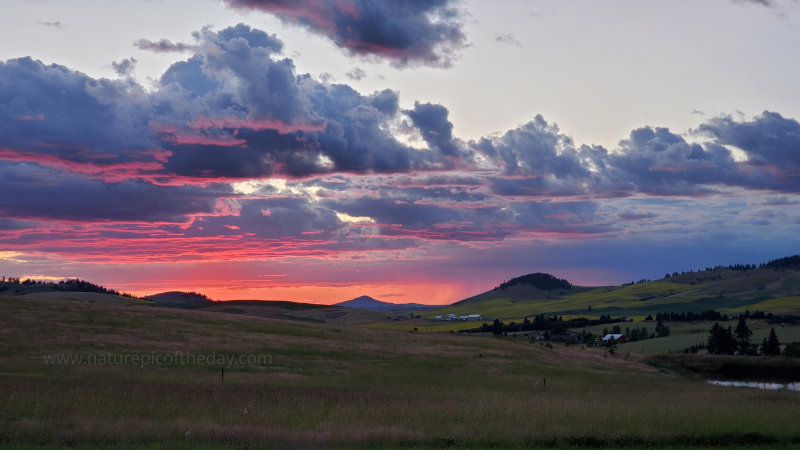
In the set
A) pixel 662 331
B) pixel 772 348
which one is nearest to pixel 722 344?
pixel 772 348

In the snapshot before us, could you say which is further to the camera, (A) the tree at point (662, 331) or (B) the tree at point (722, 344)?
(A) the tree at point (662, 331)

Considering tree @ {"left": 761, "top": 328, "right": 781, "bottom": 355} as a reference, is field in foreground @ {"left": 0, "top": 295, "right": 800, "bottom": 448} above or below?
above

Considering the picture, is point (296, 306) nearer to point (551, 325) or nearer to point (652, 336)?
point (551, 325)

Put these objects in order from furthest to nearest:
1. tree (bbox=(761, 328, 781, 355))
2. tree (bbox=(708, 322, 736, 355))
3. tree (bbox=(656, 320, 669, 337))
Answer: tree (bbox=(656, 320, 669, 337))
tree (bbox=(708, 322, 736, 355))
tree (bbox=(761, 328, 781, 355))

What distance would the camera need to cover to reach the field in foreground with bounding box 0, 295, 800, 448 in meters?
24.1

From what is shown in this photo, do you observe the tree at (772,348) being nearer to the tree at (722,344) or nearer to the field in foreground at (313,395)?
the tree at (722,344)

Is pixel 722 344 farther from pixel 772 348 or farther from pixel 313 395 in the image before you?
pixel 313 395

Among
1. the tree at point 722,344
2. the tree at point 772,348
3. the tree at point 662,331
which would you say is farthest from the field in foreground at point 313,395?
the tree at point 662,331

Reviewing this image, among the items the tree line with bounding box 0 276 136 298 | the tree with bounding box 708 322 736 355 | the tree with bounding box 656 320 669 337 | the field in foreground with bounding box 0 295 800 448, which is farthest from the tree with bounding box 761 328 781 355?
the tree line with bounding box 0 276 136 298

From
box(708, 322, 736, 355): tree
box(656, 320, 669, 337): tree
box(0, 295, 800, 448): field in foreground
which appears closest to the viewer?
box(0, 295, 800, 448): field in foreground

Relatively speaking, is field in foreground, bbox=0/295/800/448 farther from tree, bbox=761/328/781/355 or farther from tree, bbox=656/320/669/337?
tree, bbox=656/320/669/337

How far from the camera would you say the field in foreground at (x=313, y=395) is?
24.1 meters

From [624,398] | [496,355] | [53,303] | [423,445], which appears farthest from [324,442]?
[53,303]

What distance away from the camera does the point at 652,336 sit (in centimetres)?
14475
